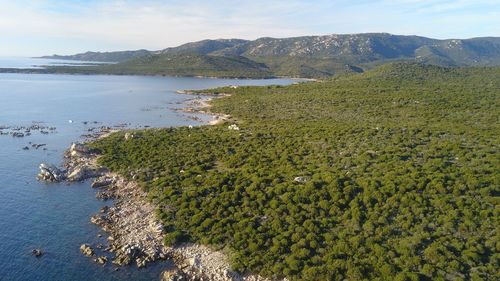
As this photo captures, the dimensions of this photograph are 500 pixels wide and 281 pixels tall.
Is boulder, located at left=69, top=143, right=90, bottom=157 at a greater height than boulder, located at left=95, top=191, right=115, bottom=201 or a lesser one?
greater

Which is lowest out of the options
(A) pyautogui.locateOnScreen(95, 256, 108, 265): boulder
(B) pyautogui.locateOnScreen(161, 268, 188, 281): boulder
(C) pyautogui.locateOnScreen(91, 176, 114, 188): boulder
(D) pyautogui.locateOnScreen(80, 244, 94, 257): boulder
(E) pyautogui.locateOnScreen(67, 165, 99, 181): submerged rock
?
(B) pyautogui.locateOnScreen(161, 268, 188, 281): boulder

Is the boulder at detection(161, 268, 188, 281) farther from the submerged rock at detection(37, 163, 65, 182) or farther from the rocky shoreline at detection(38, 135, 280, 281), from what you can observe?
the submerged rock at detection(37, 163, 65, 182)

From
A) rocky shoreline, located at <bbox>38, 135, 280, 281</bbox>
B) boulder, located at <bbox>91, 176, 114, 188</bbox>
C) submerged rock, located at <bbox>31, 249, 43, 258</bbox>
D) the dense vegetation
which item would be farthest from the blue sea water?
the dense vegetation

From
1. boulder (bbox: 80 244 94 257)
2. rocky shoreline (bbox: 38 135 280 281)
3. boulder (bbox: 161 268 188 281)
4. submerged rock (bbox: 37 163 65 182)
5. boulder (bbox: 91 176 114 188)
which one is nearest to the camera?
boulder (bbox: 161 268 188 281)

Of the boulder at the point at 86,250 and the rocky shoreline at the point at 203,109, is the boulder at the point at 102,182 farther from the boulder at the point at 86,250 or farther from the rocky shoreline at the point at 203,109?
the rocky shoreline at the point at 203,109

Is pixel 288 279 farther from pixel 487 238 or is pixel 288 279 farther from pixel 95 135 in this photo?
pixel 95 135

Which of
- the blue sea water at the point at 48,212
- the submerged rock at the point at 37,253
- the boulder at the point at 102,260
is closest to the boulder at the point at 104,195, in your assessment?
the blue sea water at the point at 48,212

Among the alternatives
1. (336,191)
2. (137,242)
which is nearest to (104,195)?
(137,242)

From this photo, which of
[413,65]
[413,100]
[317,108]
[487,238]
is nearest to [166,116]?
[317,108]
